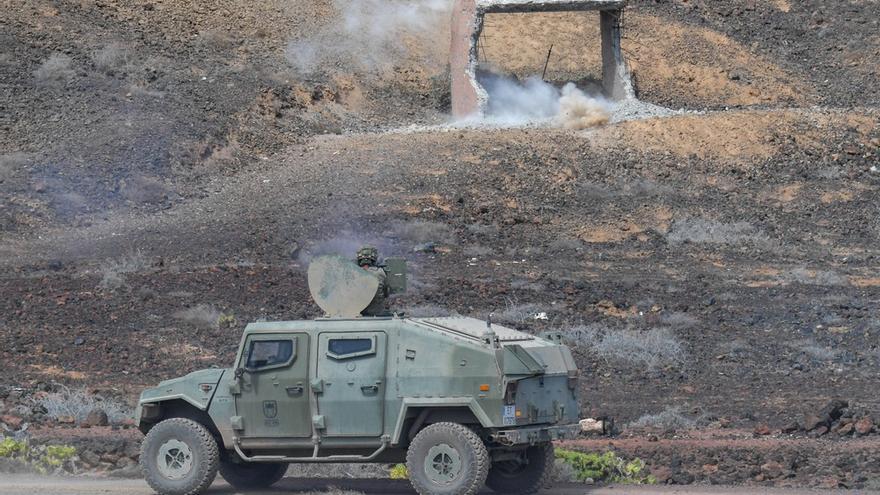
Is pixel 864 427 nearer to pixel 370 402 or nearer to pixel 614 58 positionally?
pixel 370 402

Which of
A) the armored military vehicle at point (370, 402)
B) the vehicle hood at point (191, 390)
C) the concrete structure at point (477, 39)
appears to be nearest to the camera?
the armored military vehicle at point (370, 402)

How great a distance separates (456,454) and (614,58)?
25119 millimetres

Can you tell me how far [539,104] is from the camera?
37188 millimetres

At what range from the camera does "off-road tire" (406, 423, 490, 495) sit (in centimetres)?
1287

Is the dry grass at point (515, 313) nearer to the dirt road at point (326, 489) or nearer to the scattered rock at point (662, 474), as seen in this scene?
the scattered rock at point (662, 474)

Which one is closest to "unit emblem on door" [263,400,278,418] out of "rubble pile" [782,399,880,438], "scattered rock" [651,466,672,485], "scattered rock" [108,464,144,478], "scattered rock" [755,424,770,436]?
"scattered rock" [108,464,144,478]

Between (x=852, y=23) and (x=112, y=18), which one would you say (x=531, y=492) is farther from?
(x=852, y=23)

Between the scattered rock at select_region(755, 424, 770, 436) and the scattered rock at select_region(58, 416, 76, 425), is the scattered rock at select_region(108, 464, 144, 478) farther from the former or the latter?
the scattered rock at select_region(755, 424, 770, 436)

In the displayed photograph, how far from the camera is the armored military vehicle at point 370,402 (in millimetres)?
13023

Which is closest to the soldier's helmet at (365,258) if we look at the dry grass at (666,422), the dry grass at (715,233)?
the dry grass at (666,422)

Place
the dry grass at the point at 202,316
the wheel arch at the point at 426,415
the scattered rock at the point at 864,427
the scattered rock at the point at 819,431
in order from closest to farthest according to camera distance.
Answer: the wheel arch at the point at 426,415, the scattered rock at the point at 864,427, the scattered rock at the point at 819,431, the dry grass at the point at 202,316

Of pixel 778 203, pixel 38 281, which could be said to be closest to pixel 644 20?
pixel 778 203

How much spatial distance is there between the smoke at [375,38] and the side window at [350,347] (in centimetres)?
2494

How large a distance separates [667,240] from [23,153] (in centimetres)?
1360
